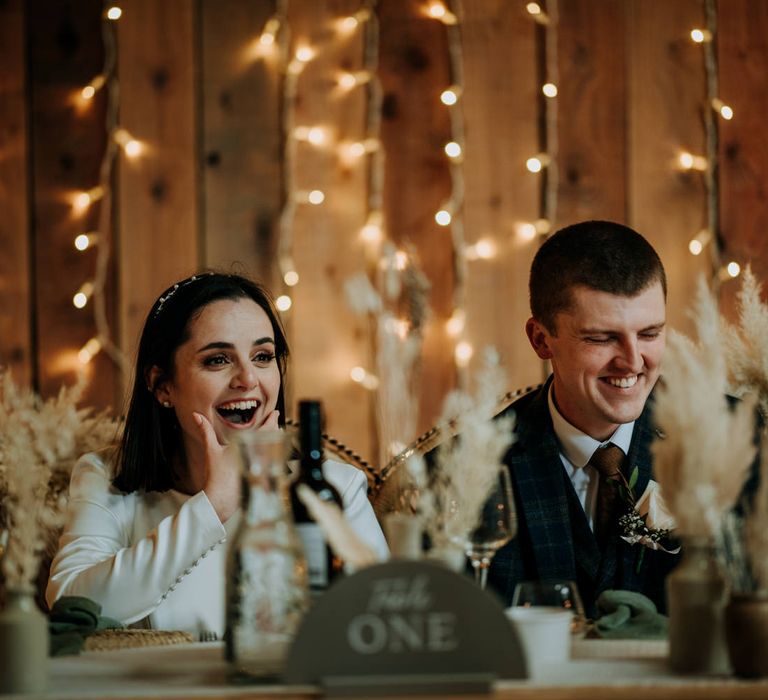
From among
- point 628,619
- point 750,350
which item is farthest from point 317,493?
point 750,350

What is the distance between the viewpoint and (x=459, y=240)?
342 cm

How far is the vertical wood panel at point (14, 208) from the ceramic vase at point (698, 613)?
2.58m

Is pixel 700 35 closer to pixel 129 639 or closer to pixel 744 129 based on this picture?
pixel 744 129

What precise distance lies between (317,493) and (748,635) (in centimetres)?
54

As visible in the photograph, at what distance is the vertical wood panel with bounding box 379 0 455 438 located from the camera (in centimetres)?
343

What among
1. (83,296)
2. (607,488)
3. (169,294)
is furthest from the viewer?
(83,296)

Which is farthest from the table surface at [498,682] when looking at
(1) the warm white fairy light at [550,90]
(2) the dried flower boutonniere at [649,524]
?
(1) the warm white fairy light at [550,90]

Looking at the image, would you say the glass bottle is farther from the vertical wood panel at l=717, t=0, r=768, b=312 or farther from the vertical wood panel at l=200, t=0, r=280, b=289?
the vertical wood panel at l=717, t=0, r=768, b=312

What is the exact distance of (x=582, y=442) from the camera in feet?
7.40

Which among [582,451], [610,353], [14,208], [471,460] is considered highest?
[14,208]

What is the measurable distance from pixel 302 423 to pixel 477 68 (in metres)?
2.40

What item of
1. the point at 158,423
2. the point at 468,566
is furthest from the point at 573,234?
→ the point at 158,423

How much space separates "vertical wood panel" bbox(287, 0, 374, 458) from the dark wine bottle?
1970mm

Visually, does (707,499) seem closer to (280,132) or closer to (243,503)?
(243,503)
